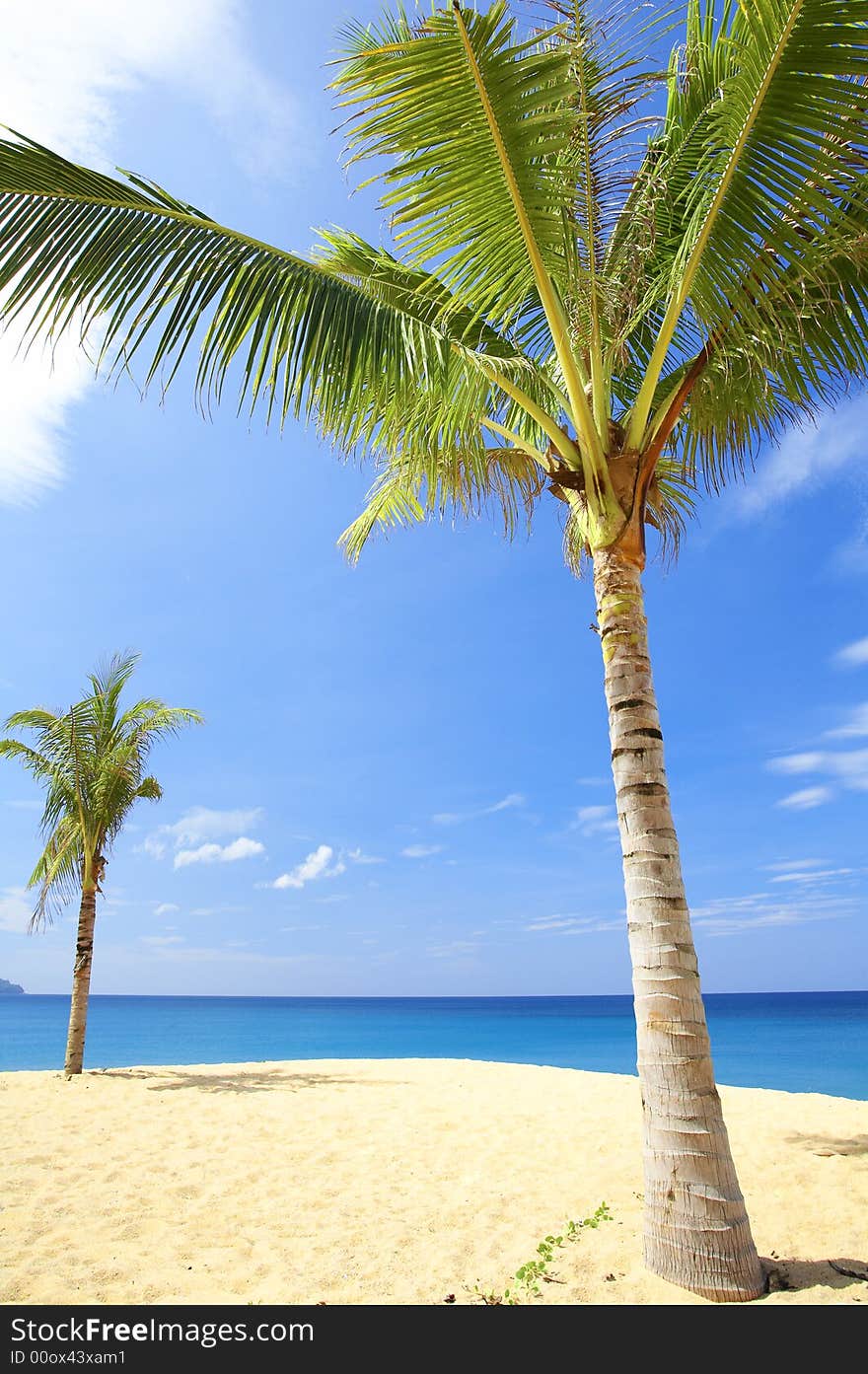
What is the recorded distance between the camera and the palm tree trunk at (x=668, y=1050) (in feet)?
10.8

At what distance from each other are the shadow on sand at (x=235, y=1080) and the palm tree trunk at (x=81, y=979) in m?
0.53

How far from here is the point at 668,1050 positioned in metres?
3.48

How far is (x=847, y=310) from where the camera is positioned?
4.58m

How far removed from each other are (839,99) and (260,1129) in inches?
354

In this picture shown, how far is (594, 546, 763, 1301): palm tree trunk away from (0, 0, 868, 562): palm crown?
48.3 inches

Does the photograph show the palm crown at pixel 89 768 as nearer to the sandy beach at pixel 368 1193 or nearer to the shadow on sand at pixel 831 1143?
the sandy beach at pixel 368 1193

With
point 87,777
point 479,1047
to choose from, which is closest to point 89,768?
point 87,777

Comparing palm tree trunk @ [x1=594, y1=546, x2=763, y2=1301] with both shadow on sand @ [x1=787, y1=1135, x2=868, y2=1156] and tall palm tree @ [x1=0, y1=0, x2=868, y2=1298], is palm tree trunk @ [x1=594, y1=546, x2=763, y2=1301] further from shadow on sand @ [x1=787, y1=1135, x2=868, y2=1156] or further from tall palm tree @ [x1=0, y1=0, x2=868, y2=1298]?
shadow on sand @ [x1=787, y1=1135, x2=868, y2=1156]

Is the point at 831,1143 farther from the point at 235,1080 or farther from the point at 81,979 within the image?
the point at 81,979

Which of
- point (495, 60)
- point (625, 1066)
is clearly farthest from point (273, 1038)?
point (495, 60)

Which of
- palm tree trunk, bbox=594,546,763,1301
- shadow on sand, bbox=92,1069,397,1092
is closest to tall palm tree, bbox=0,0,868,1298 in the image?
palm tree trunk, bbox=594,546,763,1301

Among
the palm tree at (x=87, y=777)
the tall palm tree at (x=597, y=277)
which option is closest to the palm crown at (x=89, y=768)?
the palm tree at (x=87, y=777)

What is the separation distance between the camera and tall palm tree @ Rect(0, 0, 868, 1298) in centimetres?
348
